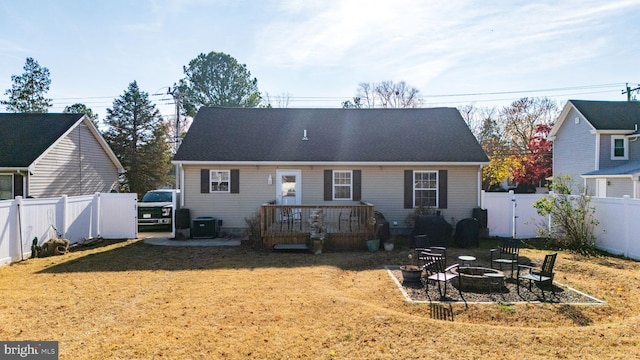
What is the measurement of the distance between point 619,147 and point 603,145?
0.89 metres

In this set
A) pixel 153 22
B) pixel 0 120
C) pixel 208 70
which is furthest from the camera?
pixel 208 70

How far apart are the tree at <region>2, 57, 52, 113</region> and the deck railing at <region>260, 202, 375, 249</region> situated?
108ft

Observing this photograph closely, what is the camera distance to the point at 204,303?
256 inches

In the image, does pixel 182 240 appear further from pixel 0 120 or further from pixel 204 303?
pixel 0 120

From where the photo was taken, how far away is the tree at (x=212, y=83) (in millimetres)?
36156

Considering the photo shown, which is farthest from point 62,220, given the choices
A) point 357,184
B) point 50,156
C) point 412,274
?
point 412,274

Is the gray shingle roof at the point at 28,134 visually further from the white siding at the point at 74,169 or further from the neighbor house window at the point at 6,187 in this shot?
the neighbor house window at the point at 6,187

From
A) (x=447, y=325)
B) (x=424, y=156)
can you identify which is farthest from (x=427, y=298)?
(x=424, y=156)

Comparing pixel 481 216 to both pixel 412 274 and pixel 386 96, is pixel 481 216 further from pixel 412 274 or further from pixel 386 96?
pixel 386 96

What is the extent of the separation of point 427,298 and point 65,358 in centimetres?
549

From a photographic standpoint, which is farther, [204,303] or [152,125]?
[152,125]

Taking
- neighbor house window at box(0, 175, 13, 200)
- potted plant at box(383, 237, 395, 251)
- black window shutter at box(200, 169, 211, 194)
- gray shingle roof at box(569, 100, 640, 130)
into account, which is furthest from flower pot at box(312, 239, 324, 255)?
gray shingle roof at box(569, 100, 640, 130)

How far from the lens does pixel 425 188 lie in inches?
590

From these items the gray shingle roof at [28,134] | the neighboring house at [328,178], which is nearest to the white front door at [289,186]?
the neighboring house at [328,178]
